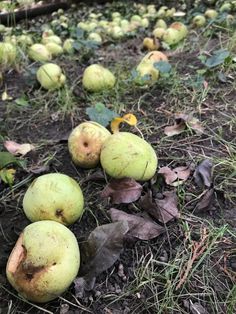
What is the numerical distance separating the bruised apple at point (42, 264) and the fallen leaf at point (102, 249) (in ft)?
0.28

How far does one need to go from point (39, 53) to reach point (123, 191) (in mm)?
2353

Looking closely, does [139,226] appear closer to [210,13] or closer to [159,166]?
[159,166]

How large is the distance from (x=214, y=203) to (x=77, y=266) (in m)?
0.71

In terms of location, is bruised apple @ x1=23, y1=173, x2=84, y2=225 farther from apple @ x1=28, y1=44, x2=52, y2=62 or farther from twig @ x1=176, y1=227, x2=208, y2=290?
apple @ x1=28, y1=44, x2=52, y2=62

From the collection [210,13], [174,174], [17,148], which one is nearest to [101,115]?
[17,148]

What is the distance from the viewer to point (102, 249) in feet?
5.10

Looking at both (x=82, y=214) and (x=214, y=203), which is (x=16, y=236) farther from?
(x=214, y=203)

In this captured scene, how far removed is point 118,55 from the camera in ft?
12.8

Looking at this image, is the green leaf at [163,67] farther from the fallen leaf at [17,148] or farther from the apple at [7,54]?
the apple at [7,54]

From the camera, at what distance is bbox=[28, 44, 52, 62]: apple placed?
371 cm

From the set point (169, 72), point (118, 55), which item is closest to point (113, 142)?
point (169, 72)

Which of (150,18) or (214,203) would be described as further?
(150,18)

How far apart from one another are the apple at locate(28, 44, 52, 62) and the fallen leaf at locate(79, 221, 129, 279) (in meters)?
2.50

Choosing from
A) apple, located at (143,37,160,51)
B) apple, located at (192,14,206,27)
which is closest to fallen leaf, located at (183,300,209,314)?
apple, located at (143,37,160,51)
